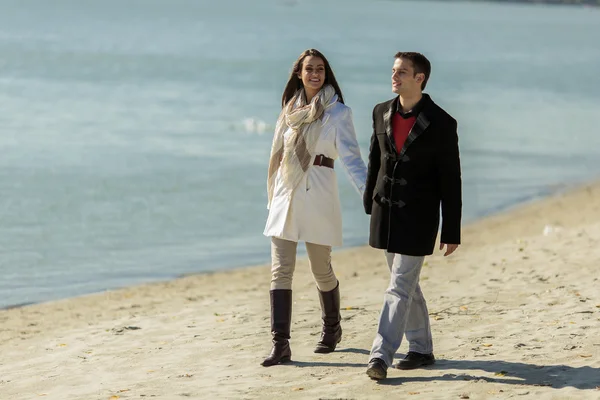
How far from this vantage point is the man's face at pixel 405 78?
221 inches

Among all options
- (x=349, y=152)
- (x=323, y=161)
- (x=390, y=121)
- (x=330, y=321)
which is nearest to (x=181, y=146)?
(x=330, y=321)

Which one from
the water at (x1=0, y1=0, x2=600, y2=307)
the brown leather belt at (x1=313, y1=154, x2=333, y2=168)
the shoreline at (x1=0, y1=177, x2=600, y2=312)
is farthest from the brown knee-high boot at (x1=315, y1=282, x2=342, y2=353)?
the water at (x1=0, y1=0, x2=600, y2=307)

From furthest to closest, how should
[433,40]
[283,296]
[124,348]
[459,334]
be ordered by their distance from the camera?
[433,40] < [124,348] < [459,334] < [283,296]

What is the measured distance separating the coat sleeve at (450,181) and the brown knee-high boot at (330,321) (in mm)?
1168

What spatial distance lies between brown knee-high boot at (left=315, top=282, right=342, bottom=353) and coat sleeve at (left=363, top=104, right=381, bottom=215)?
872 mm

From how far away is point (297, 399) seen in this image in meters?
5.69

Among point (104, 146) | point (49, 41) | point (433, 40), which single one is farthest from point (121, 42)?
point (104, 146)

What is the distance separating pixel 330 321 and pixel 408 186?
1333mm

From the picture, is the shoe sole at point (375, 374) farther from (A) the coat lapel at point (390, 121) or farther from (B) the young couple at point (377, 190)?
(A) the coat lapel at point (390, 121)

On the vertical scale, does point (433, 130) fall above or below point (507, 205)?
above

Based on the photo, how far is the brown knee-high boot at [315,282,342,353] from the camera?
6637mm

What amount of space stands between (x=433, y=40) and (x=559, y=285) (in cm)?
7807

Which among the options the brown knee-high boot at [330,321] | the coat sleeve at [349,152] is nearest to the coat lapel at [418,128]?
the coat sleeve at [349,152]

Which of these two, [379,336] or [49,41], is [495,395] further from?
[49,41]
